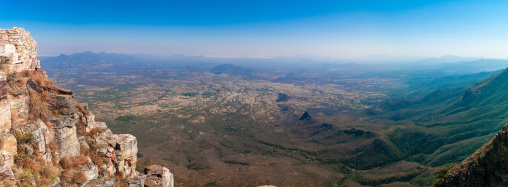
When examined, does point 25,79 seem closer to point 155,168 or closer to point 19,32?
point 19,32

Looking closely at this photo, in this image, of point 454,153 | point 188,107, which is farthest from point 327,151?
point 188,107

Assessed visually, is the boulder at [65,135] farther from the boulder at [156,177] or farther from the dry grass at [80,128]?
the boulder at [156,177]

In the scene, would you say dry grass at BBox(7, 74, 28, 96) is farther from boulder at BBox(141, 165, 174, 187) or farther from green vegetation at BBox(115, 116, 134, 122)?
green vegetation at BBox(115, 116, 134, 122)

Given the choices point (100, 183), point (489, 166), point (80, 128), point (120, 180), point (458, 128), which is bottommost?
point (458, 128)

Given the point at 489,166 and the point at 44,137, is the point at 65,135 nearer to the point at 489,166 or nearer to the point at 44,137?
the point at 44,137

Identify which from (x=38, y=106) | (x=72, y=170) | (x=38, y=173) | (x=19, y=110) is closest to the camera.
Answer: (x=38, y=173)

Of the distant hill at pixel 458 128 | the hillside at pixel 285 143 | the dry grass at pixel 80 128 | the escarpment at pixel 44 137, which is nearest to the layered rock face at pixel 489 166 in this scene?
the escarpment at pixel 44 137

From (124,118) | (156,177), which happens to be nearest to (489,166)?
(156,177)
